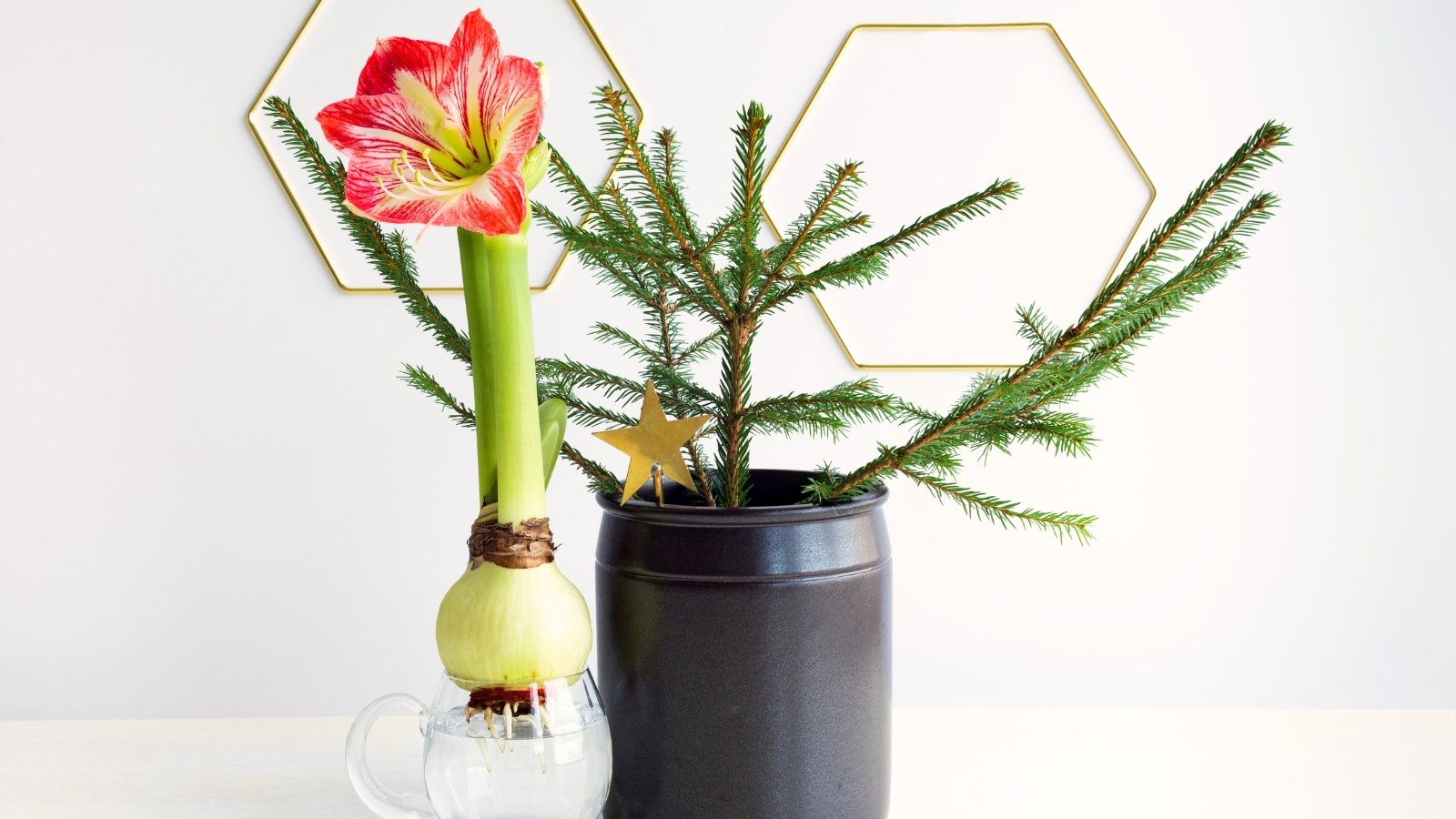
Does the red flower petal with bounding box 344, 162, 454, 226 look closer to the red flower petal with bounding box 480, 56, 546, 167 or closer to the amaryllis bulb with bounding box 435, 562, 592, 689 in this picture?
the red flower petal with bounding box 480, 56, 546, 167

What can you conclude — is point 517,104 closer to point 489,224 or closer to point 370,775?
point 489,224

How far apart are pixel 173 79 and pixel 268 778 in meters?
0.84

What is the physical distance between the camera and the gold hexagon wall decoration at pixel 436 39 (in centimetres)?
116

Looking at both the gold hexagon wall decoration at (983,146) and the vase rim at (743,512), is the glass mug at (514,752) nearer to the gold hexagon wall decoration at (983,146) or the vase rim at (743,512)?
the vase rim at (743,512)

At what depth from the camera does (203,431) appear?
1211 millimetres

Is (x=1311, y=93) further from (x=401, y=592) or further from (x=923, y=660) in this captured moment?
(x=401, y=592)

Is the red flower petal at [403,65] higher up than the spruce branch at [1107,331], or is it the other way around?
the red flower petal at [403,65]

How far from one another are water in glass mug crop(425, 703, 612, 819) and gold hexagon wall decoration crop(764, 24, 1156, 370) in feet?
2.49

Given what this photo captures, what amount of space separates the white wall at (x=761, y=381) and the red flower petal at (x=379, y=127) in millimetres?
737

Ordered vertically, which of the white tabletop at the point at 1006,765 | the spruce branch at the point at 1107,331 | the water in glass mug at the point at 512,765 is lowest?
the white tabletop at the point at 1006,765

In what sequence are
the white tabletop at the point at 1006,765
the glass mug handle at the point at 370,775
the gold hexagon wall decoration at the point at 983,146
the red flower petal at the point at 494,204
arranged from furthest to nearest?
the gold hexagon wall decoration at the point at 983,146, the white tabletop at the point at 1006,765, the glass mug handle at the point at 370,775, the red flower petal at the point at 494,204

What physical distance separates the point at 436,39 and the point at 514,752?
0.91 metres

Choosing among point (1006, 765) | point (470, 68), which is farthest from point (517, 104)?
Result: point (1006, 765)

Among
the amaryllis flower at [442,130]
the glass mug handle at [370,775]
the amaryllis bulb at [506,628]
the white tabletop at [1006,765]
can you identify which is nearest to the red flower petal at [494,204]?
the amaryllis flower at [442,130]
